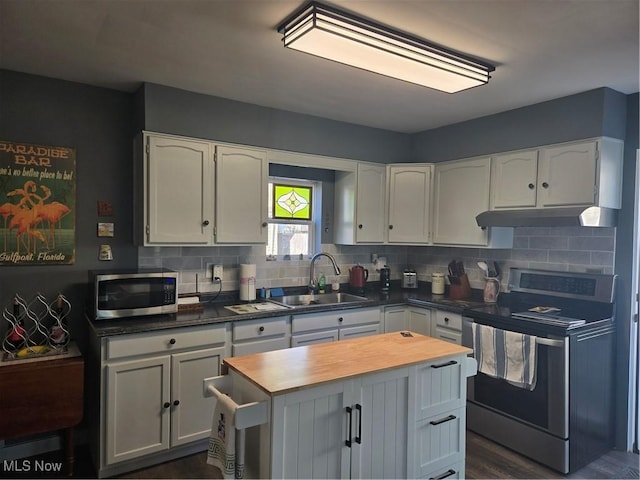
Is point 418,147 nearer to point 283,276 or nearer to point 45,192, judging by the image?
point 283,276

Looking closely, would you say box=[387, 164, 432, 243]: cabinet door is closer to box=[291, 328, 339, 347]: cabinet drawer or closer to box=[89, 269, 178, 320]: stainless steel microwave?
box=[291, 328, 339, 347]: cabinet drawer

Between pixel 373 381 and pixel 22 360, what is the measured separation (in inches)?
82.3

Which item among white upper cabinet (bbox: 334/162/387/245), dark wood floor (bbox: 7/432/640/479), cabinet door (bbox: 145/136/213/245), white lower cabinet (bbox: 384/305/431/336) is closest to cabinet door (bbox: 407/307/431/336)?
white lower cabinet (bbox: 384/305/431/336)

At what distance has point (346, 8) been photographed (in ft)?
6.29

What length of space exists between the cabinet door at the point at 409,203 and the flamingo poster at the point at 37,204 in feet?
8.84

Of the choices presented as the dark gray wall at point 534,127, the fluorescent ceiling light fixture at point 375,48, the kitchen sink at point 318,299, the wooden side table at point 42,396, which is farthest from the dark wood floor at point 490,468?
the fluorescent ceiling light fixture at point 375,48

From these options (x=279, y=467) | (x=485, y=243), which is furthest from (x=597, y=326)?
(x=279, y=467)

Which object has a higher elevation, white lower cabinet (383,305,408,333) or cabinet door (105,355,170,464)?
white lower cabinet (383,305,408,333)

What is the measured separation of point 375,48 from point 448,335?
2334mm

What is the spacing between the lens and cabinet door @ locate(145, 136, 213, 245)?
2938 millimetres

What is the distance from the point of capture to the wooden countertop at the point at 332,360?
68.2 inches

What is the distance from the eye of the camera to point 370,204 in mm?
4094

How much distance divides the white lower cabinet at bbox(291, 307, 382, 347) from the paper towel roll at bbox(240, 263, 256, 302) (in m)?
0.45

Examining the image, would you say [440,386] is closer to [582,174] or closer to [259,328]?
[259,328]
